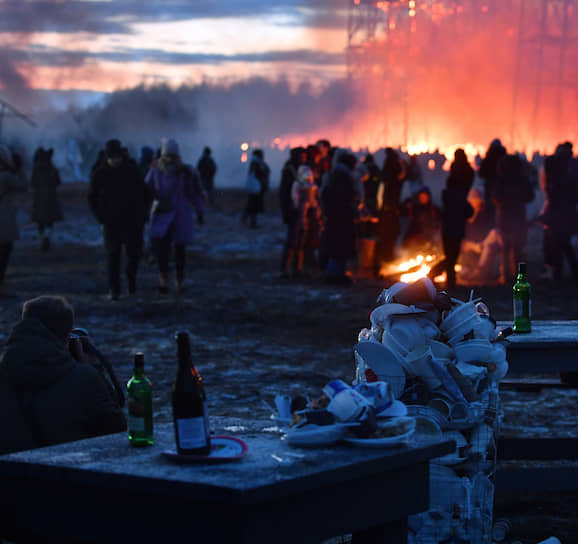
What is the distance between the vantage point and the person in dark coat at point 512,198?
14844 mm

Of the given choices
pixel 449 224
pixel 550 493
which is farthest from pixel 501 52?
pixel 550 493

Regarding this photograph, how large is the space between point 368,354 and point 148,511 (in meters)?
1.37

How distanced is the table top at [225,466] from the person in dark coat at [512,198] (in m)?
11.8

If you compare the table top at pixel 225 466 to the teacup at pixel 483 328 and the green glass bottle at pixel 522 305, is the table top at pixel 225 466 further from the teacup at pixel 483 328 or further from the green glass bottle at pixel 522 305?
the green glass bottle at pixel 522 305

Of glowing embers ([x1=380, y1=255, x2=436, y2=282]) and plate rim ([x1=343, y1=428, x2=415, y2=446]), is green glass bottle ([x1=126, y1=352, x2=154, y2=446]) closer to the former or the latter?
plate rim ([x1=343, y1=428, x2=415, y2=446])

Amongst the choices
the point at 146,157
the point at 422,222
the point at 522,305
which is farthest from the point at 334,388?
the point at 146,157

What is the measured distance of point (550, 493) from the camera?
589 cm

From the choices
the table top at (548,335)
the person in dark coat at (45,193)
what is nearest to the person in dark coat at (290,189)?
the person in dark coat at (45,193)

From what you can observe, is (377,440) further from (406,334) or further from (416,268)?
(416,268)

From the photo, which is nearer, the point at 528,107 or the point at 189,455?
the point at 189,455

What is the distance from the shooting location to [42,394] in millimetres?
4016

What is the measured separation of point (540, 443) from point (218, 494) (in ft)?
10.5

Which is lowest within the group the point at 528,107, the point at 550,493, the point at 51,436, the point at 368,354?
the point at 550,493

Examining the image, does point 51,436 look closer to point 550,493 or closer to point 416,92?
point 550,493
